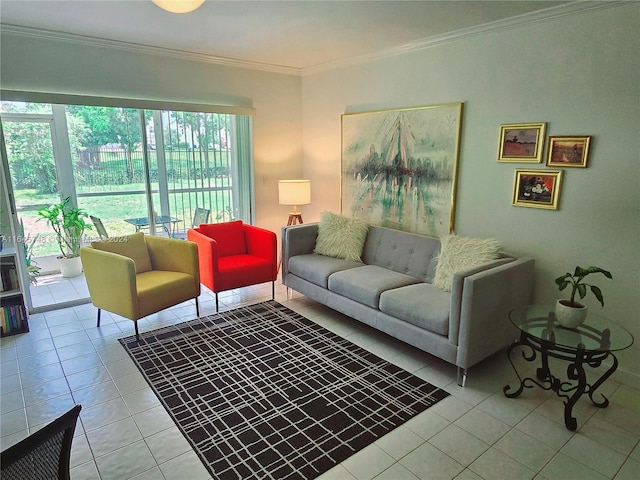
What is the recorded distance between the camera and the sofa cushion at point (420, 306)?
8.94ft

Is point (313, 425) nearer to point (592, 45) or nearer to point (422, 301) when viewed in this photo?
point (422, 301)

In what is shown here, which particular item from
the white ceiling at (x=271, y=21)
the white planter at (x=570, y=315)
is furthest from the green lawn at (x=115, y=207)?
the white planter at (x=570, y=315)

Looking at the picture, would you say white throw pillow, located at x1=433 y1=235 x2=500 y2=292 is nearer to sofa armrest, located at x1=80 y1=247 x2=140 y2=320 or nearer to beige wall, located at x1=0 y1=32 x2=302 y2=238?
sofa armrest, located at x1=80 y1=247 x2=140 y2=320

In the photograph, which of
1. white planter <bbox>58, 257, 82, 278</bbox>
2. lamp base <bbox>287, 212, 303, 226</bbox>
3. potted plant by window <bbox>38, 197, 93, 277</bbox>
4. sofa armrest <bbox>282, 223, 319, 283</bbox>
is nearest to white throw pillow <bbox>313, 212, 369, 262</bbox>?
sofa armrest <bbox>282, 223, 319, 283</bbox>

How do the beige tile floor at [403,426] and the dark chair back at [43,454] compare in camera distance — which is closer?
the dark chair back at [43,454]

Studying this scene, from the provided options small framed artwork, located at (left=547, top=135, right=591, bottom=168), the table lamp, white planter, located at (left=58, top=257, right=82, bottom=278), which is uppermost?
small framed artwork, located at (left=547, top=135, right=591, bottom=168)

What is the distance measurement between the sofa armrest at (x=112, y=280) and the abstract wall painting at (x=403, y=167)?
253 cm

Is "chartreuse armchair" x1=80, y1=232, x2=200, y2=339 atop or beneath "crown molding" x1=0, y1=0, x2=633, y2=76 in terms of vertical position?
beneath

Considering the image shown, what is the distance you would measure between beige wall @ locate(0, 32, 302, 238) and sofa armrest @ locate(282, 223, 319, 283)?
3.56 ft

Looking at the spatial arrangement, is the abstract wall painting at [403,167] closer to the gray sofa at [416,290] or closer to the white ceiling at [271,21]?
the gray sofa at [416,290]

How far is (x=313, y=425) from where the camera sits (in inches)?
89.4

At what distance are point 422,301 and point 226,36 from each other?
2.85 metres

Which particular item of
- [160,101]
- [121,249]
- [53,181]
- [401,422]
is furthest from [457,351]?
[53,181]

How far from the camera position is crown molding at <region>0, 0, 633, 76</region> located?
105 inches
